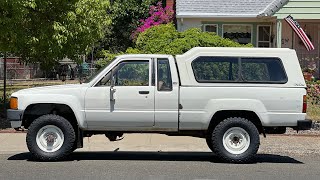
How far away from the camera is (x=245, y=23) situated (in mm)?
23672

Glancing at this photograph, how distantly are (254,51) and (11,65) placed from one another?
970 inches

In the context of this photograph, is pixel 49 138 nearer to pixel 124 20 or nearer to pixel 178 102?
pixel 178 102

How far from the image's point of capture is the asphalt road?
8.83 m

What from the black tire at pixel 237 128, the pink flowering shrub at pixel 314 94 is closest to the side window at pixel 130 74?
the black tire at pixel 237 128

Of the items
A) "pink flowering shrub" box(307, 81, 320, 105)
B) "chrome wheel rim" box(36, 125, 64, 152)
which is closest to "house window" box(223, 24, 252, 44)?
"pink flowering shrub" box(307, 81, 320, 105)

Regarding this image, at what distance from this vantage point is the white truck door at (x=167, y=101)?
9.91 meters

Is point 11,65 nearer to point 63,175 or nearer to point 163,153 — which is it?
point 163,153

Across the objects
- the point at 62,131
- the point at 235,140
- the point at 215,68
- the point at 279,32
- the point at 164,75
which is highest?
the point at 279,32

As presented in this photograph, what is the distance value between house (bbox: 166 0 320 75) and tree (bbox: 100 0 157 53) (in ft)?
37.0

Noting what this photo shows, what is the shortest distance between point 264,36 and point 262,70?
47.6 ft

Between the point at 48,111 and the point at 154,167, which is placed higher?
the point at 48,111

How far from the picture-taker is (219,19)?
23.3 m

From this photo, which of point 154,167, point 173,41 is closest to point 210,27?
point 173,41

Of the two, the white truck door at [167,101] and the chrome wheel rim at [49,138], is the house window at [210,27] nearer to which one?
the white truck door at [167,101]
